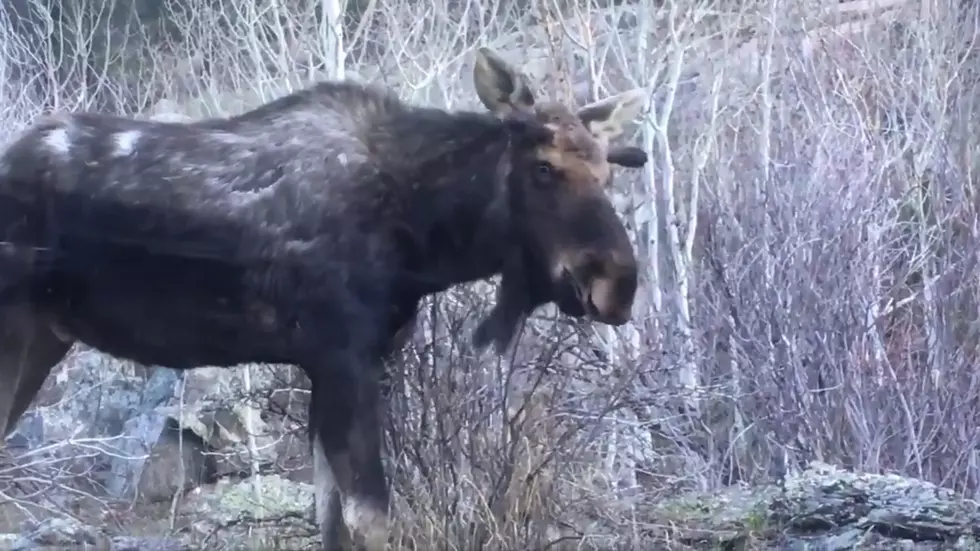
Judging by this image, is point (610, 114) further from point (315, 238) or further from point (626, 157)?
point (315, 238)

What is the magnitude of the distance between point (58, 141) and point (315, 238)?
2.20ft

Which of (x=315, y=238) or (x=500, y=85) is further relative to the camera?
(x=500, y=85)

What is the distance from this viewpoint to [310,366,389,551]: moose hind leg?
2.77 meters

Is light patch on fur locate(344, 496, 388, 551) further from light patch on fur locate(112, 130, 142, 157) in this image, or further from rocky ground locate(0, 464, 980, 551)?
light patch on fur locate(112, 130, 142, 157)

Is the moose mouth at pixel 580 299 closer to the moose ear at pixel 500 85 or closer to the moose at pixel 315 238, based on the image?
the moose at pixel 315 238

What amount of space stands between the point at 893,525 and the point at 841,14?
1.82 metres

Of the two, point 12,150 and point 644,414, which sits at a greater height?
point 12,150

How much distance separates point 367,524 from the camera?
2760 millimetres

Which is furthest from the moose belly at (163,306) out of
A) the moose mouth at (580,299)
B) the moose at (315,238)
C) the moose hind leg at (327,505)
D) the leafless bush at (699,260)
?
the moose mouth at (580,299)

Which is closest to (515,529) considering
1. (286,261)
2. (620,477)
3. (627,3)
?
(620,477)

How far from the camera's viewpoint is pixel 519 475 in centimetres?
290

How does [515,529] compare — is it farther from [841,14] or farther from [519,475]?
[841,14]

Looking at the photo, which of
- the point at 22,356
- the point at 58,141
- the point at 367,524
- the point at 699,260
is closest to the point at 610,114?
the point at 699,260

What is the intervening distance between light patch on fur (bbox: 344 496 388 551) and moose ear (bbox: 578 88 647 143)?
1.06 meters
